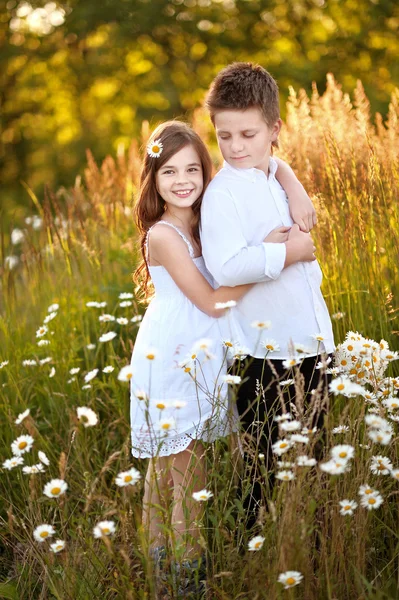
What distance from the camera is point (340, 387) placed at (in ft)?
6.57

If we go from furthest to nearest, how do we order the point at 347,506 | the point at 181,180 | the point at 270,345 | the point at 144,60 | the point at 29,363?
the point at 144,60 → the point at 29,363 → the point at 181,180 → the point at 270,345 → the point at 347,506

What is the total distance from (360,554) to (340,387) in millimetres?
507

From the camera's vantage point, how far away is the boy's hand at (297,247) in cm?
253

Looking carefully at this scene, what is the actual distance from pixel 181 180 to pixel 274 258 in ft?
1.66

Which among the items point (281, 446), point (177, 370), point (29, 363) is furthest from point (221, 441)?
point (29, 363)

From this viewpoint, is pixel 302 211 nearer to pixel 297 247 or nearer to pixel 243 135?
pixel 297 247

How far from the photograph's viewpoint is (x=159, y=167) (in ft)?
9.19

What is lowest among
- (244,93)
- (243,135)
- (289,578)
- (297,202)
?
(289,578)

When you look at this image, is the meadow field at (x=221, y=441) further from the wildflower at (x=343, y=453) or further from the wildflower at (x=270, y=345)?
the wildflower at (x=270, y=345)

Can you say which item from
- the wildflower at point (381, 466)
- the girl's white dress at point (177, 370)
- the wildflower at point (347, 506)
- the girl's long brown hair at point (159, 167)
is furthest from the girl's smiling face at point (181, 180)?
the wildflower at point (347, 506)

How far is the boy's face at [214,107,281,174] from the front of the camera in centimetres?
257

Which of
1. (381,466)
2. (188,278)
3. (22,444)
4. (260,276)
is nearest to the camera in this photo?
(381,466)

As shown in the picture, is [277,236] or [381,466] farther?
[277,236]

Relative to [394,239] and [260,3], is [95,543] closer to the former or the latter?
[394,239]
